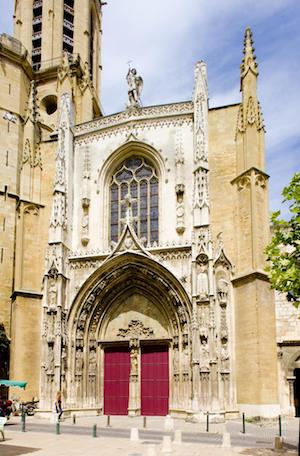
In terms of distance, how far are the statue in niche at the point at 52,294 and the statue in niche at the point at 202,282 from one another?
613 centimetres

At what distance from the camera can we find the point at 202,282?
21.0 metres

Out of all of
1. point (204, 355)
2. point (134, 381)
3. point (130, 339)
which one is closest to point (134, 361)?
point (134, 381)

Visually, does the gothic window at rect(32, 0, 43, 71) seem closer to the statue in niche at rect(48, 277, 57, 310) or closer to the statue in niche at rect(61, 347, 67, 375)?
the statue in niche at rect(48, 277, 57, 310)

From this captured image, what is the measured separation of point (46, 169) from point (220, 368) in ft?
→ 41.7

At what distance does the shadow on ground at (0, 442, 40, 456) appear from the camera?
1236 cm

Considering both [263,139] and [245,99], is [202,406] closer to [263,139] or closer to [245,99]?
[263,139]

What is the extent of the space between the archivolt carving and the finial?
11.6 meters

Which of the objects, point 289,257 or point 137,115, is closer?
point 289,257

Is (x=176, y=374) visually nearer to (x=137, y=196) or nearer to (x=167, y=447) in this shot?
(x=137, y=196)

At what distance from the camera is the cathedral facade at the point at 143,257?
68.2 ft

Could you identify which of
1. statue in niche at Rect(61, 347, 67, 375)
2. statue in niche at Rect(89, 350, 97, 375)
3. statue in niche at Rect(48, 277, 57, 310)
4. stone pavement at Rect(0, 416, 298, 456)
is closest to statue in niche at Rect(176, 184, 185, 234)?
statue in niche at Rect(48, 277, 57, 310)

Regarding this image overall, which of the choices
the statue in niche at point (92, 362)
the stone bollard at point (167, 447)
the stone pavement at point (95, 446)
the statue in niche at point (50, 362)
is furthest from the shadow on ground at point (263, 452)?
the statue in niche at point (92, 362)

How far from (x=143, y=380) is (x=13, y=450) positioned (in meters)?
10.4

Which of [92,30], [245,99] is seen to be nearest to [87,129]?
[245,99]
